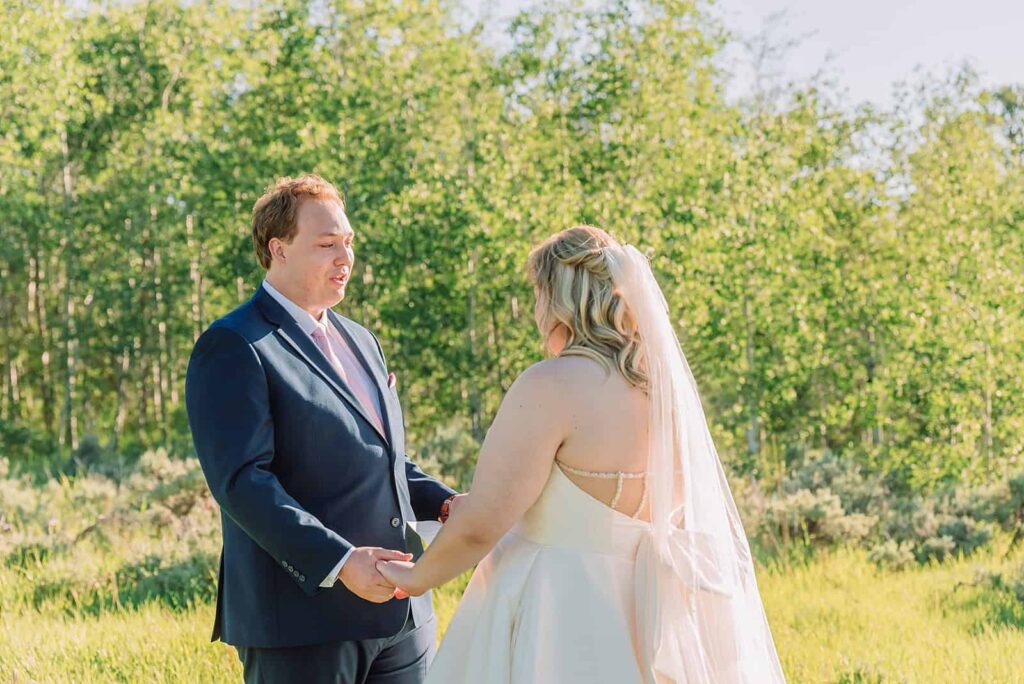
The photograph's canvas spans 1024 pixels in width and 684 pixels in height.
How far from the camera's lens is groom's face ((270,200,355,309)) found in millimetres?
3625

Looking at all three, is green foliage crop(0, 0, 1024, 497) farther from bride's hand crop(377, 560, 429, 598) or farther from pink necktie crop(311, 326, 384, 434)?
bride's hand crop(377, 560, 429, 598)

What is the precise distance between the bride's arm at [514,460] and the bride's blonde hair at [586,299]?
15 cm

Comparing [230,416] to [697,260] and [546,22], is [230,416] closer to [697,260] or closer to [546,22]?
[697,260]

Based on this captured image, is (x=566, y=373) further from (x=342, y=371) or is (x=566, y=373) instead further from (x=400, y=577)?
(x=342, y=371)

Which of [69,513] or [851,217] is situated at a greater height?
[851,217]

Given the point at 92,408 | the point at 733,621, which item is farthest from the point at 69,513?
the point at 92,408

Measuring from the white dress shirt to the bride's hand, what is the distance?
22.0 inches

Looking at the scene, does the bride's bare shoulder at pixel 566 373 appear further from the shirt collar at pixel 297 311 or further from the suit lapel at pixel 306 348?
the shirt collar at pixel 297 311

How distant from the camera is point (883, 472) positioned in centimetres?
1221

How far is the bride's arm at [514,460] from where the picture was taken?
302 centimetres

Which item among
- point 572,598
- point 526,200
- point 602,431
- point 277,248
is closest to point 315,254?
point 277,248

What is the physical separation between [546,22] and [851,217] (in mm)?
5642

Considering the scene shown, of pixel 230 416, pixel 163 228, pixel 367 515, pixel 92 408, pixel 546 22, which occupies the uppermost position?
pixel 546 22

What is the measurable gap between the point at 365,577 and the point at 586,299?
3.41 feet
